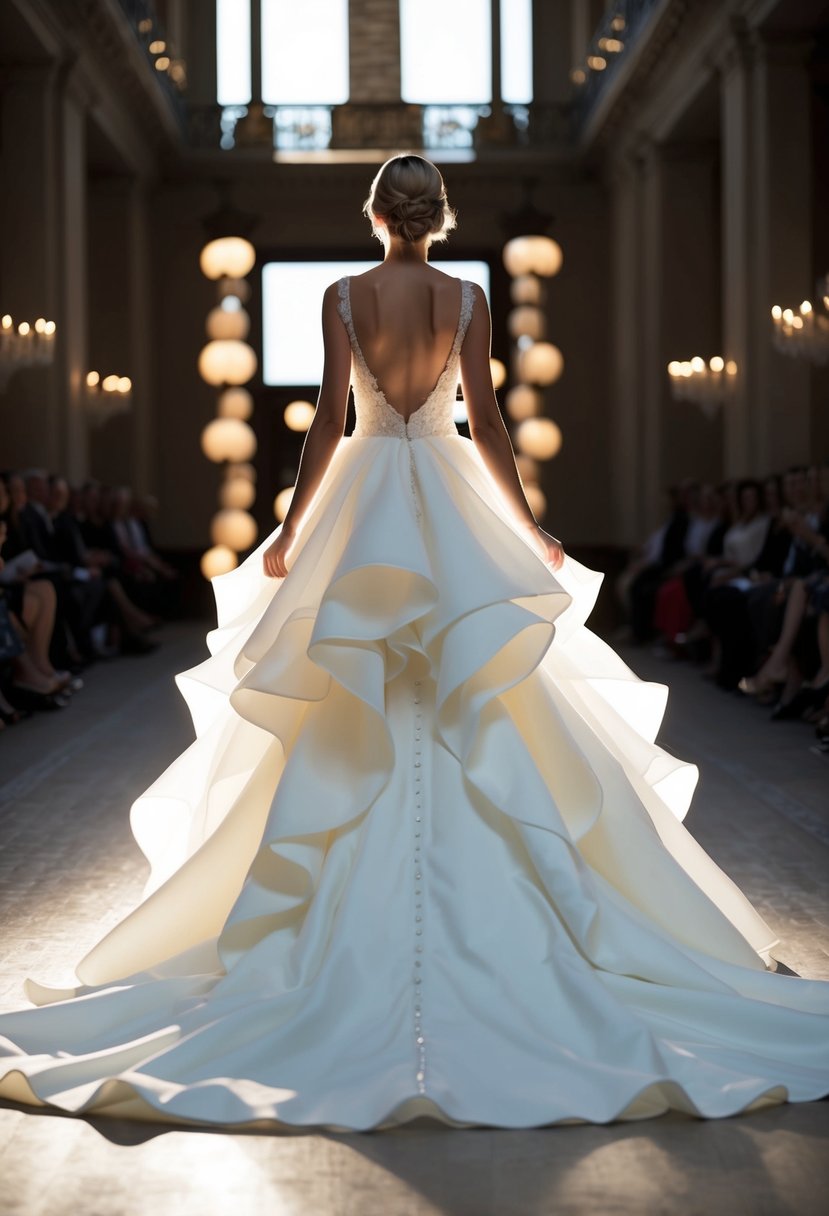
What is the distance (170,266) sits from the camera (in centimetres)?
1723

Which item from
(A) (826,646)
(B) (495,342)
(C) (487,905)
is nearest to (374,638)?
(C) (487,905)

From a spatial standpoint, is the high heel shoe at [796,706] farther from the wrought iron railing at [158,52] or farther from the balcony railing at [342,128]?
the balcony railing at [342,128]

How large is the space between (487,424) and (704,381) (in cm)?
979

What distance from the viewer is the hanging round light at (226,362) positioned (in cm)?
1377

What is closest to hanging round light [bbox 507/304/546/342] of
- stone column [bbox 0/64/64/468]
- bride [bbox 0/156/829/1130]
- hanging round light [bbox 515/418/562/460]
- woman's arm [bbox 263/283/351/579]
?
hanging round light [bbox 515/418/562/460]

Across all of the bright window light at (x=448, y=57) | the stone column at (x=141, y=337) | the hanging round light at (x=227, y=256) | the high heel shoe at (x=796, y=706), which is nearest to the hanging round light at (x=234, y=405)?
the hanging round light at (x=227, y=256)

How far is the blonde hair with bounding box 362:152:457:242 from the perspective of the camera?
3174mm

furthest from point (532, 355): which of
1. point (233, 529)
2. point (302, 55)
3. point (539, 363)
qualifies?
point (302, 55)

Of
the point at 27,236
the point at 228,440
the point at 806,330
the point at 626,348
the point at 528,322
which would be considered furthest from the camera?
the point at 626,348

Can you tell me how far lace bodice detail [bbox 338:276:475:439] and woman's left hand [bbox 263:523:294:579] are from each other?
275mm

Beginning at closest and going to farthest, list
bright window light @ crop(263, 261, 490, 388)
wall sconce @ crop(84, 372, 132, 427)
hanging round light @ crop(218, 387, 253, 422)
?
wall sconce @ crop(84, 372, 132, 427) < hanging round light @ crop(218, 387, 253, 422) < bright window light @ crop(263, 261, 490, 388)

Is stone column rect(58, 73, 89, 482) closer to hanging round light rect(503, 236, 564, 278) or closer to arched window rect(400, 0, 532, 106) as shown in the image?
hanging round light rect(503, 236, 564, 278)

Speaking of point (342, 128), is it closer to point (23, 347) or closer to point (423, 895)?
point (23, 347)

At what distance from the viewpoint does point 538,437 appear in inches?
565
